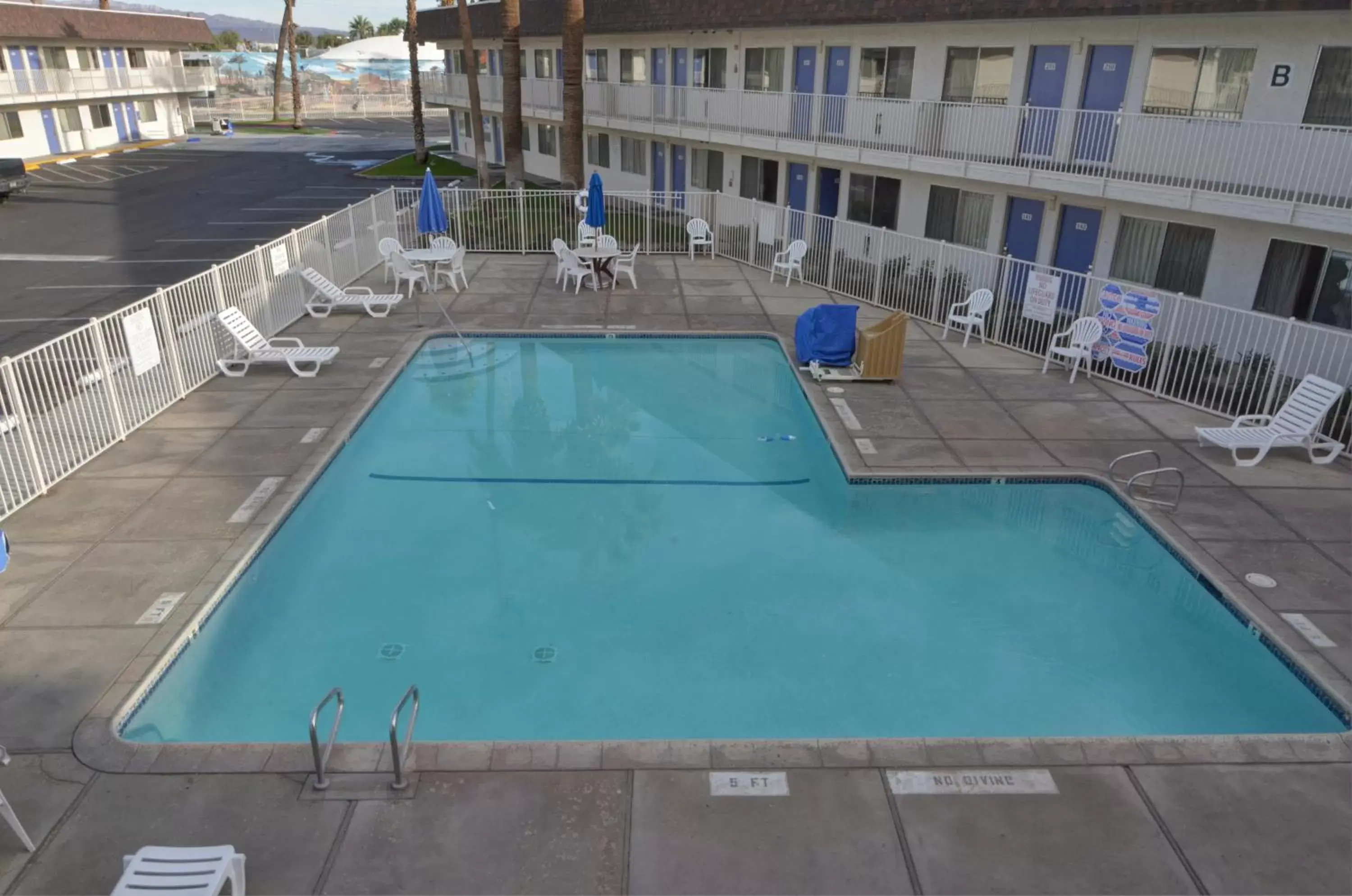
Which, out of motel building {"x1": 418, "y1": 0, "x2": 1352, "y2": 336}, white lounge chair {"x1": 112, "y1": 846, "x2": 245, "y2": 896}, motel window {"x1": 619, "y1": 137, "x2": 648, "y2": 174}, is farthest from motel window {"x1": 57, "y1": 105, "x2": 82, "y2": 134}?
white lounge chair {"x1": 112, "y1": 846, "x2": 245, "y2": 896}

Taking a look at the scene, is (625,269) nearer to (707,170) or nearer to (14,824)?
(707,170)

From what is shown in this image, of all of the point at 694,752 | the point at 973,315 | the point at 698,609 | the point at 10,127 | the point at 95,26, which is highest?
the point at 95,26

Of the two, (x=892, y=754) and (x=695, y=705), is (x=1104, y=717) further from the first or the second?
(x=695, y=705)

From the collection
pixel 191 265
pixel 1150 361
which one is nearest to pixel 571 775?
pixel 1150 361

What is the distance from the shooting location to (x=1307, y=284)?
14648 millimetres

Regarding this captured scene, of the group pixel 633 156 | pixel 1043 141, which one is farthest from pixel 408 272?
pixel 633 156

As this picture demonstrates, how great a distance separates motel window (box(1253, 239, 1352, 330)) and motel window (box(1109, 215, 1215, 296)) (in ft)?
3.50

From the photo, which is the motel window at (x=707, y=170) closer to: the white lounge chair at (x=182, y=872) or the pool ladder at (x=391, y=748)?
the pool ladder at (x=391, y=748)

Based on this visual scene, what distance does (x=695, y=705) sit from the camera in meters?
7.58

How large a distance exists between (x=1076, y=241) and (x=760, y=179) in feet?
35.1

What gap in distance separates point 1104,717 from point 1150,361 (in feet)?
26.6

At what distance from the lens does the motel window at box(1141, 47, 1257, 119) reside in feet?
49.4

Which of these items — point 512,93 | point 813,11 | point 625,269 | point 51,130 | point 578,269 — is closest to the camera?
point 578,269

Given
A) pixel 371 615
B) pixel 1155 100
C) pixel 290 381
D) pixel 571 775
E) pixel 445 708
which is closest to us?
pixel 571 775
